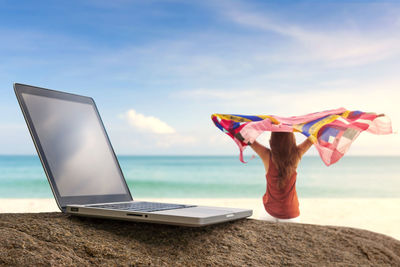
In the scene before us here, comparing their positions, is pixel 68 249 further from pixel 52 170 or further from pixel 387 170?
pixel 387 170

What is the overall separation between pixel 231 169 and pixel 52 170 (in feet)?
70.7

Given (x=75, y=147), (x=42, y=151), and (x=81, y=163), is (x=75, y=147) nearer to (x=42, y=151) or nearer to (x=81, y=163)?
(x=81, y=163)

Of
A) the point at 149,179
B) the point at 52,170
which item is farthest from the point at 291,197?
the point at 149,179

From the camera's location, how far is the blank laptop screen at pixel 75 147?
4.88ft

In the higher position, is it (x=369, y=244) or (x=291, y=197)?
(x=291, y=197)

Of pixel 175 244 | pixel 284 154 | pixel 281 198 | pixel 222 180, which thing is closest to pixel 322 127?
pixel 284 154

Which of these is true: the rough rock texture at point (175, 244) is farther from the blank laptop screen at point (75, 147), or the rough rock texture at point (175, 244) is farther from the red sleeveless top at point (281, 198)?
the red sleeveless top at point (281, 198)

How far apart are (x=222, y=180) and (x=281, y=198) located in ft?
59.1

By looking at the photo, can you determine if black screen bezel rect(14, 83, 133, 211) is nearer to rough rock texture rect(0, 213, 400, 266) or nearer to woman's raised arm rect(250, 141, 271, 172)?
rough rock texture rect(0, 213, 400, 266)

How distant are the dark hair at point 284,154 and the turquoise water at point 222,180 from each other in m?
13.6

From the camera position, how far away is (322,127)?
1.99 meters

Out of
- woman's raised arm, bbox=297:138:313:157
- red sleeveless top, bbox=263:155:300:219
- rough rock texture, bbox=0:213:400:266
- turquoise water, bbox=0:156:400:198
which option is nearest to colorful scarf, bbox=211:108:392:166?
woman's raised arm, bbox=297:138:313:157

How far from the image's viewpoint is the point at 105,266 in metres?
0.97

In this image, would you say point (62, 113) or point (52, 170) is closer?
point (52, 170)
